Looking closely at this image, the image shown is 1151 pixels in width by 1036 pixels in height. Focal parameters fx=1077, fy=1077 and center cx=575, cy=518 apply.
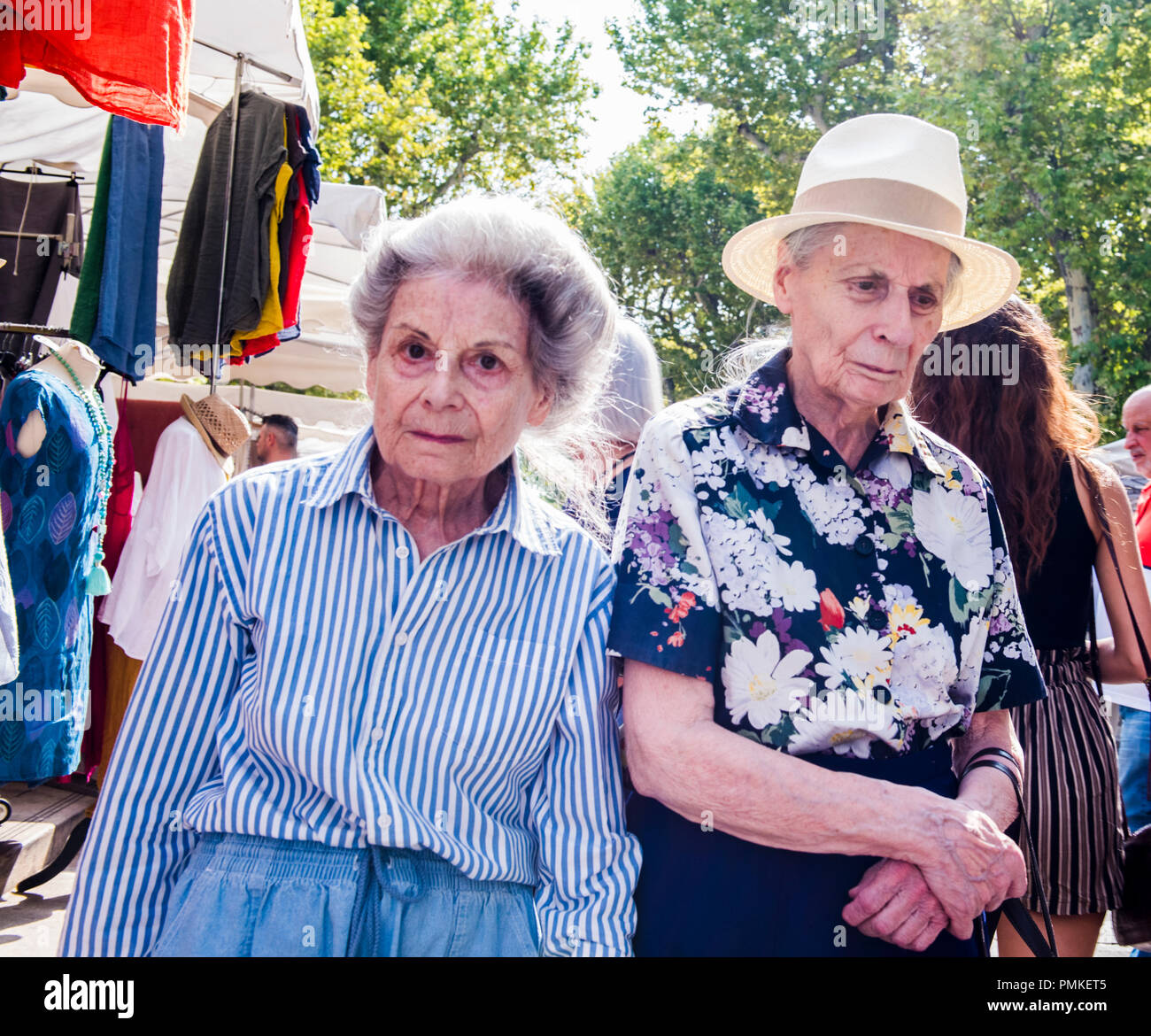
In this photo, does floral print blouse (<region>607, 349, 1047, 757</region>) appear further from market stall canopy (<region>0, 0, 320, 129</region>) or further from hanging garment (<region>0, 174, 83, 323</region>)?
hanging garment (<region>0, 174, 83, 323</region>)

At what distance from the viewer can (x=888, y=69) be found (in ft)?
70.3

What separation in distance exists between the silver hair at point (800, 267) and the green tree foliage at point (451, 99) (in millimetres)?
17234

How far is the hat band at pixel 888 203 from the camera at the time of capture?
212cm

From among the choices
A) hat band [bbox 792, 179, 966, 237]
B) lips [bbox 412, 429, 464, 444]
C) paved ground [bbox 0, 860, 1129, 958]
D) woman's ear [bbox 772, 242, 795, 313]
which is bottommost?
paved ground [bbox 0, 860, 1129, 958]

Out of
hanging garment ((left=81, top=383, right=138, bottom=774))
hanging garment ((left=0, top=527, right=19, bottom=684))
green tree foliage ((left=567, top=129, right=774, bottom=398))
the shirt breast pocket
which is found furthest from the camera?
green tree foliage ((left=567, top=129, right=774, bottom=398))

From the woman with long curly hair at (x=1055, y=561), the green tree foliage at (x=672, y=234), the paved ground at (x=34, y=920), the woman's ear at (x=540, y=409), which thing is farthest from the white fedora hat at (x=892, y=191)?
the green tree foliage at (x=672, y=234)

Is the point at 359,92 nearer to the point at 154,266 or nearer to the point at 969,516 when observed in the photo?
the point at 154,266

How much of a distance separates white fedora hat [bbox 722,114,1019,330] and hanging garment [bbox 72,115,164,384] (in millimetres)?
2728

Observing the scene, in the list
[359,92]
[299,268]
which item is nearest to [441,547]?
[299,268]

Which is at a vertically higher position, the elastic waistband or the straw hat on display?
the straw hat on display

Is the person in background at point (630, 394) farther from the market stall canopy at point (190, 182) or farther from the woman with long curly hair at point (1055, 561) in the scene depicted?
the market stall canopy at point (190, 182)

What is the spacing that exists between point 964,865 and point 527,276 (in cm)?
128

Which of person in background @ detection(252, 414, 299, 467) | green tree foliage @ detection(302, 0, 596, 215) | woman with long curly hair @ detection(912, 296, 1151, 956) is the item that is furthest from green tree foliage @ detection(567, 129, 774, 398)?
woman with long curly hair @ detection(912, 296, 1151, 956)

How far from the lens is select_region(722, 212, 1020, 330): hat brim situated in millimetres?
2129
